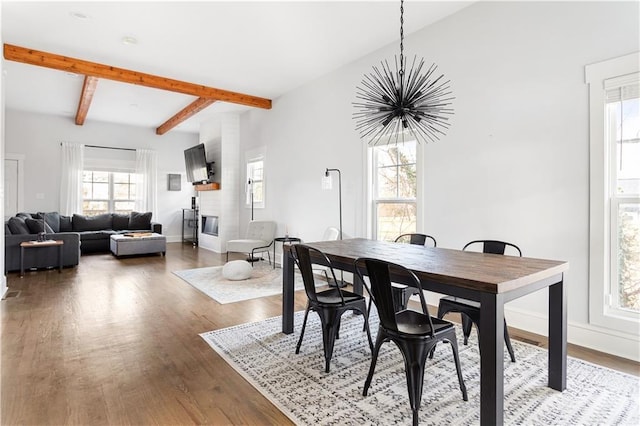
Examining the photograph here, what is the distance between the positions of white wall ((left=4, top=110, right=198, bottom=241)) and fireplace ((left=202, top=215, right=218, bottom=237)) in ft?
5.02

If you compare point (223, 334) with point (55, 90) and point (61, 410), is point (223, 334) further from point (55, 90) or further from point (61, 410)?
point (55, 90)

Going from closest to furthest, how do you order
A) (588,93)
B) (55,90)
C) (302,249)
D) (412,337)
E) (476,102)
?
(412,337) → (302,249) → (588,93) → (476,102) → (55,90)

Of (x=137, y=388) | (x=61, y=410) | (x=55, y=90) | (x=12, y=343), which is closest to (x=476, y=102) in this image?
(x=137, y=388)

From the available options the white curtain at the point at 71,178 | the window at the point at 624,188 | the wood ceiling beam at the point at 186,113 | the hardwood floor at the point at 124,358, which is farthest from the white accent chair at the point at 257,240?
the window at the point at 624,188

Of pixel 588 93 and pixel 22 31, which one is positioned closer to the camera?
pixel 588 93

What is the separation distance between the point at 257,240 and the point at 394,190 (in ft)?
9.71

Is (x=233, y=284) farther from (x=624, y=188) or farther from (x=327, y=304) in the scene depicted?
(x=624, y=188)

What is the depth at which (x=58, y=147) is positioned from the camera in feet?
27.0

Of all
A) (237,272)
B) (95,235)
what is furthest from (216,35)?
(95,235)

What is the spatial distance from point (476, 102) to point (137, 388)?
3.67 meters

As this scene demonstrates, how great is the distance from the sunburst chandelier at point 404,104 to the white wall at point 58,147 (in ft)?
22.1

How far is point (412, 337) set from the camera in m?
1.85

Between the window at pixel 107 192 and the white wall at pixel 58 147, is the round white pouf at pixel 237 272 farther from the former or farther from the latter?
the window at pixel 107 192

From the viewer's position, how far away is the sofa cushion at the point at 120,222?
330 inches
